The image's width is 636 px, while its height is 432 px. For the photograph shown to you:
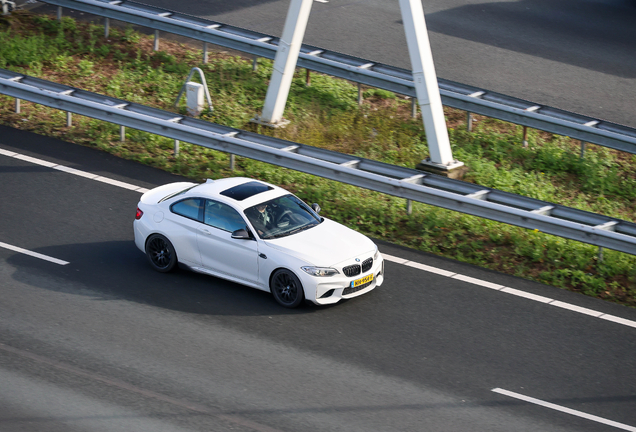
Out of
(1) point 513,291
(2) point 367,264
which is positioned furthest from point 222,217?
(1) point 513,291

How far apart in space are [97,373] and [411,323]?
3853 millimetres

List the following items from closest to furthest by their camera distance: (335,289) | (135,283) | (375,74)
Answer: (335,289) → (135,283) → (375,74)

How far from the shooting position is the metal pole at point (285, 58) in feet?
52.1

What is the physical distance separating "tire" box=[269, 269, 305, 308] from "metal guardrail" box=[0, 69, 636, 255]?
3356mm

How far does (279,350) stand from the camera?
32.7 feet

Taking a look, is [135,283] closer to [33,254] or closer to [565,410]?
[33,254]

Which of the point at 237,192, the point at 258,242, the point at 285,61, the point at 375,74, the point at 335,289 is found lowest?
the point at 335,289

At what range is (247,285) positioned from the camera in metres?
11.2

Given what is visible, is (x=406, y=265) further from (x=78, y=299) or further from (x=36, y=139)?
(x=36, y=139)

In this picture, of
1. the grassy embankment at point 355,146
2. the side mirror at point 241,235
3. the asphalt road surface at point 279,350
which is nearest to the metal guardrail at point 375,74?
the grassy embankment at point 355,146

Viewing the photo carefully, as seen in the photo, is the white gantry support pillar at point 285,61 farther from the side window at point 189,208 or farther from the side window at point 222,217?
the side window at point 222,217

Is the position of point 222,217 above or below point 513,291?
above

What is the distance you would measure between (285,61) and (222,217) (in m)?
5.52

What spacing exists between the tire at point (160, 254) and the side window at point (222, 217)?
2.15ft
